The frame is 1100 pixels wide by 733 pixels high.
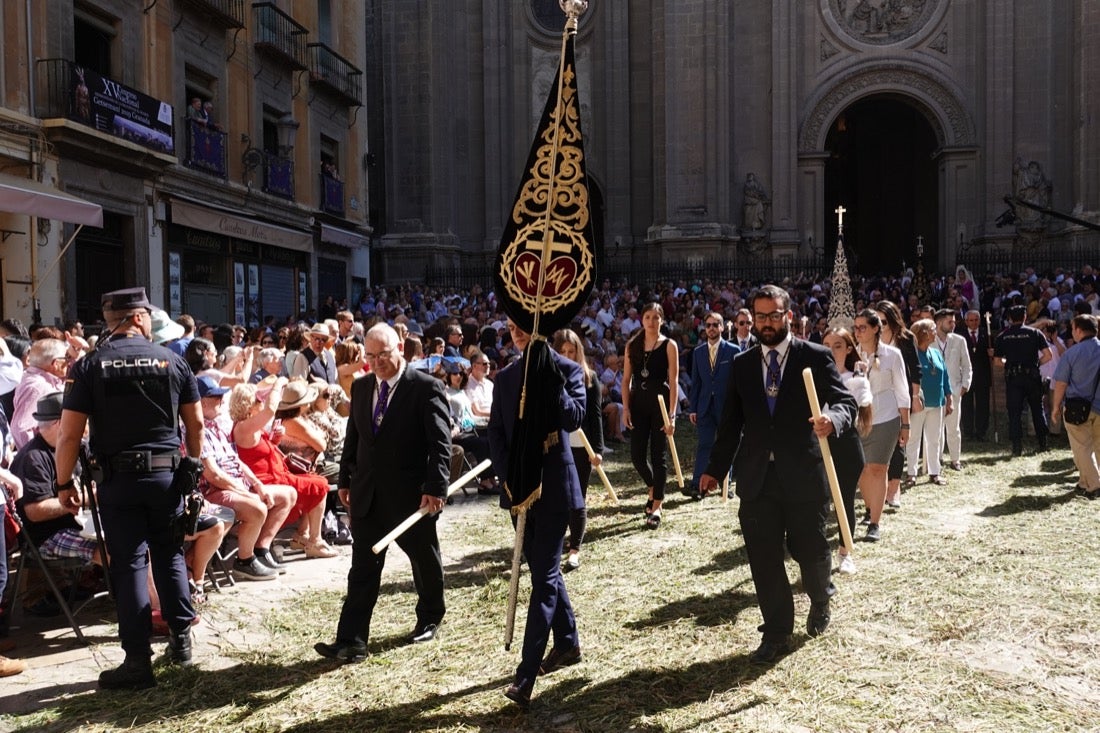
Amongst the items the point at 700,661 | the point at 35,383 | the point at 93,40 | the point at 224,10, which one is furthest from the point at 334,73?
the point at 700,661

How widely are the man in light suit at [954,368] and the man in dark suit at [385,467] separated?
7.42 m

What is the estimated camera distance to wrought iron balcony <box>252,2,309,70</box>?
21.3 metres

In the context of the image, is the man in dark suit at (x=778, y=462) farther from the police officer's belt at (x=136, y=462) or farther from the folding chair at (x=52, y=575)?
the folding chair at (x=52, y=575)

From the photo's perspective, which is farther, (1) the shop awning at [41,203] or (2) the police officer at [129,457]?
(1) the shop awning at [41,203]

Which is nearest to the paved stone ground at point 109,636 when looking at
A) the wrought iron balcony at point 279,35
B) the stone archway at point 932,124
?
the wrought iron balcony at point 279,35

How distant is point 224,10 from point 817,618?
Answer: 18.8 metres

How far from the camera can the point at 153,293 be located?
17656 millimetres

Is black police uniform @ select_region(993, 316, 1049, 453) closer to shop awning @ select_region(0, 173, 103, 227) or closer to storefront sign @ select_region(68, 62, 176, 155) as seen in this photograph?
shop awning @ select_region(0, 173, 103, 227)

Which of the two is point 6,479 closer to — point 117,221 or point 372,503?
point 372,503

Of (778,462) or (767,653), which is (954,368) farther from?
(767,653)

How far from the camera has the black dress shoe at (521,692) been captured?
14.9 ft

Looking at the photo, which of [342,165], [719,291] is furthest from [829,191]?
[342,165]

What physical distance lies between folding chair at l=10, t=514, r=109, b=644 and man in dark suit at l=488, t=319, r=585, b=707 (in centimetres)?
258

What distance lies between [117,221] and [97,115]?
7.33ft
